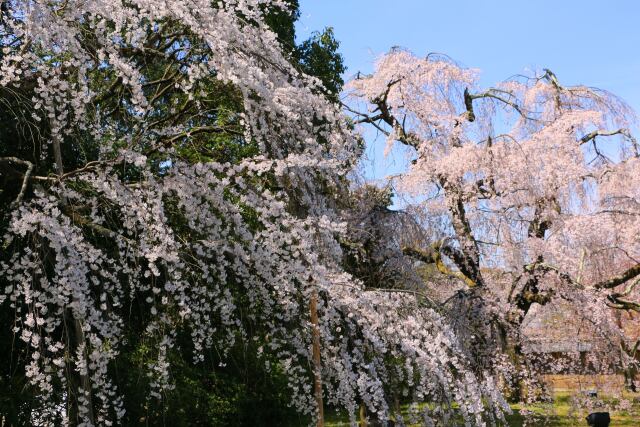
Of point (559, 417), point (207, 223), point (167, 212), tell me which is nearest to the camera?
point (207, 223)

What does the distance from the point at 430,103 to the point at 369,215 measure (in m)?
3.83

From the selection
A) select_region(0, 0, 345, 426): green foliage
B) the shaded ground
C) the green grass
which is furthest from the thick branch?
select_region(0, 0, 345, 426): green foliage

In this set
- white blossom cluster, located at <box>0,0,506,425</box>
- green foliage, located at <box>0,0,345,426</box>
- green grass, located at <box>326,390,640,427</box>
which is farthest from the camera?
green grass, located at <box>326,390,640,427</box>

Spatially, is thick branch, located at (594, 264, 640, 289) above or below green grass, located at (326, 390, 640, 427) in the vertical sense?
above

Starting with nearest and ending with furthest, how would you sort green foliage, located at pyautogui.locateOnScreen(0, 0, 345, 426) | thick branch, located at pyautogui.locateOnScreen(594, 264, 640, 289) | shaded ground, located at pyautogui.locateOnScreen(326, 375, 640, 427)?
1. green foliage, located at pyautogui.locateOnScreen(0, 0, 345, 426)
2. thick branch, located at pyautogui.locateOnScreen(594, 264, 640, 289)
3. shaded ground, located at pyautogui.locateOnScreen(326, 375, 640, 427)

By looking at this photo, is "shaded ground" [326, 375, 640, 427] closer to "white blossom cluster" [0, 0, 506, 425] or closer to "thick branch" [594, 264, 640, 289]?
"thick branch" [594, 264, 640, 289]

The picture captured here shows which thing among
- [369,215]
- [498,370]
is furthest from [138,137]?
[498,370]

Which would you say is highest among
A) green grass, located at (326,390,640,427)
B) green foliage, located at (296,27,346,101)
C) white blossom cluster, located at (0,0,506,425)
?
green foliage, located at (296,27,346,101)

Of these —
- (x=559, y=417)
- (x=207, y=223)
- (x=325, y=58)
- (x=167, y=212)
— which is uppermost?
(x=325, y=58)

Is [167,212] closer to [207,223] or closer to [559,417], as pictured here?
[207,223]

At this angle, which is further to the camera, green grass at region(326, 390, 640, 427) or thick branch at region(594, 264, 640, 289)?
thick branch at region(594, 264, 640, 289)

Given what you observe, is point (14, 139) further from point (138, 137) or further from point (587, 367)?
point (587, 367)

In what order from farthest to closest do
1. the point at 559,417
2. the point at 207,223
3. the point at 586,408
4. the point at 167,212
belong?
the point at 559,417
the point at 586,408
the point at 167,212
the point at 207,223

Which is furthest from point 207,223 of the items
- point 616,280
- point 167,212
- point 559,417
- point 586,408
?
point 559,417
